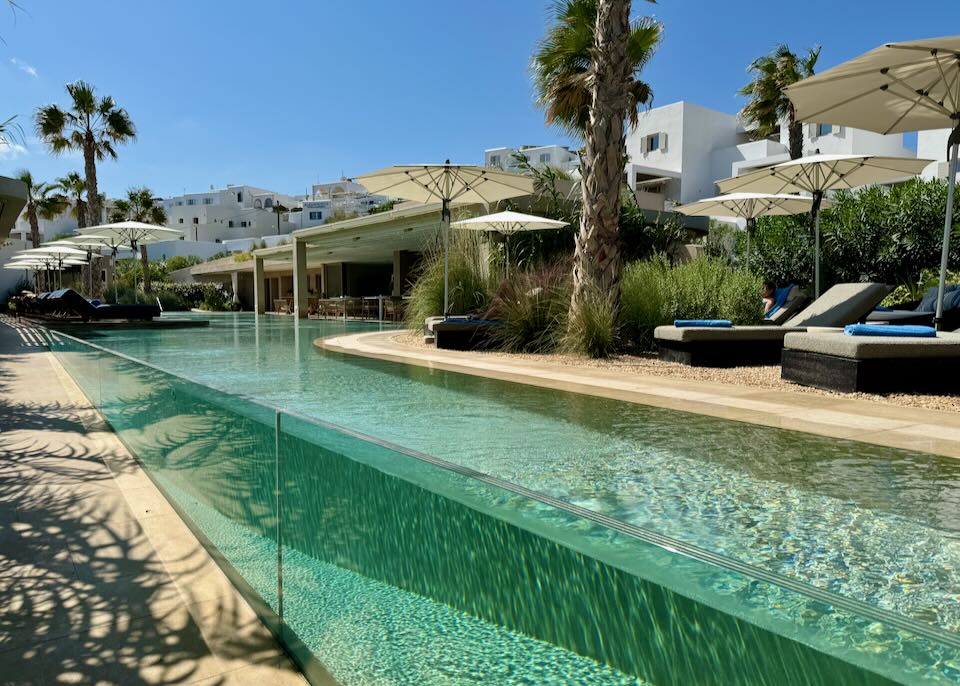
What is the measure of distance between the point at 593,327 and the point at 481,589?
24.9 feet

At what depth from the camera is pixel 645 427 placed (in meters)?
5.00

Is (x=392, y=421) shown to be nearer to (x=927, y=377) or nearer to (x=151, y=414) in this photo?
(x=151, y=414)

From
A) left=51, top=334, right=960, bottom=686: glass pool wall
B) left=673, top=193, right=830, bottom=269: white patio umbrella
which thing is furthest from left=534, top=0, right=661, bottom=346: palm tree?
left=51, top=334, right=960, bottom=686: glass pool wall

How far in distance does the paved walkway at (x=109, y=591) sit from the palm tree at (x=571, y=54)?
12341 mm

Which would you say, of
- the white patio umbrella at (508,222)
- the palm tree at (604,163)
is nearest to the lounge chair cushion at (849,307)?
the palm tree at (604,163)

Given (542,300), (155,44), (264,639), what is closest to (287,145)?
(155,44)

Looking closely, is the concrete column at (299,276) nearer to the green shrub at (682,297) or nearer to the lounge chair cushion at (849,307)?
the green shrub at (682,297)

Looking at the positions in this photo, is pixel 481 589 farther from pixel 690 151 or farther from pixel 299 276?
pixel 690 151

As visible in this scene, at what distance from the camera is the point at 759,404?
18.4 feet

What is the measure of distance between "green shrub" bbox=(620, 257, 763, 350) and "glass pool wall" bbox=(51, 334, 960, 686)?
792cm

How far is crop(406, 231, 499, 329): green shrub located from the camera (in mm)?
12820

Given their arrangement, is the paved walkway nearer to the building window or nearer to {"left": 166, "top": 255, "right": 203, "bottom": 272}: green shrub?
the building window

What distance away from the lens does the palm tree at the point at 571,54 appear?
1414 centimetres

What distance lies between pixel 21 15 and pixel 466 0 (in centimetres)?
1358
